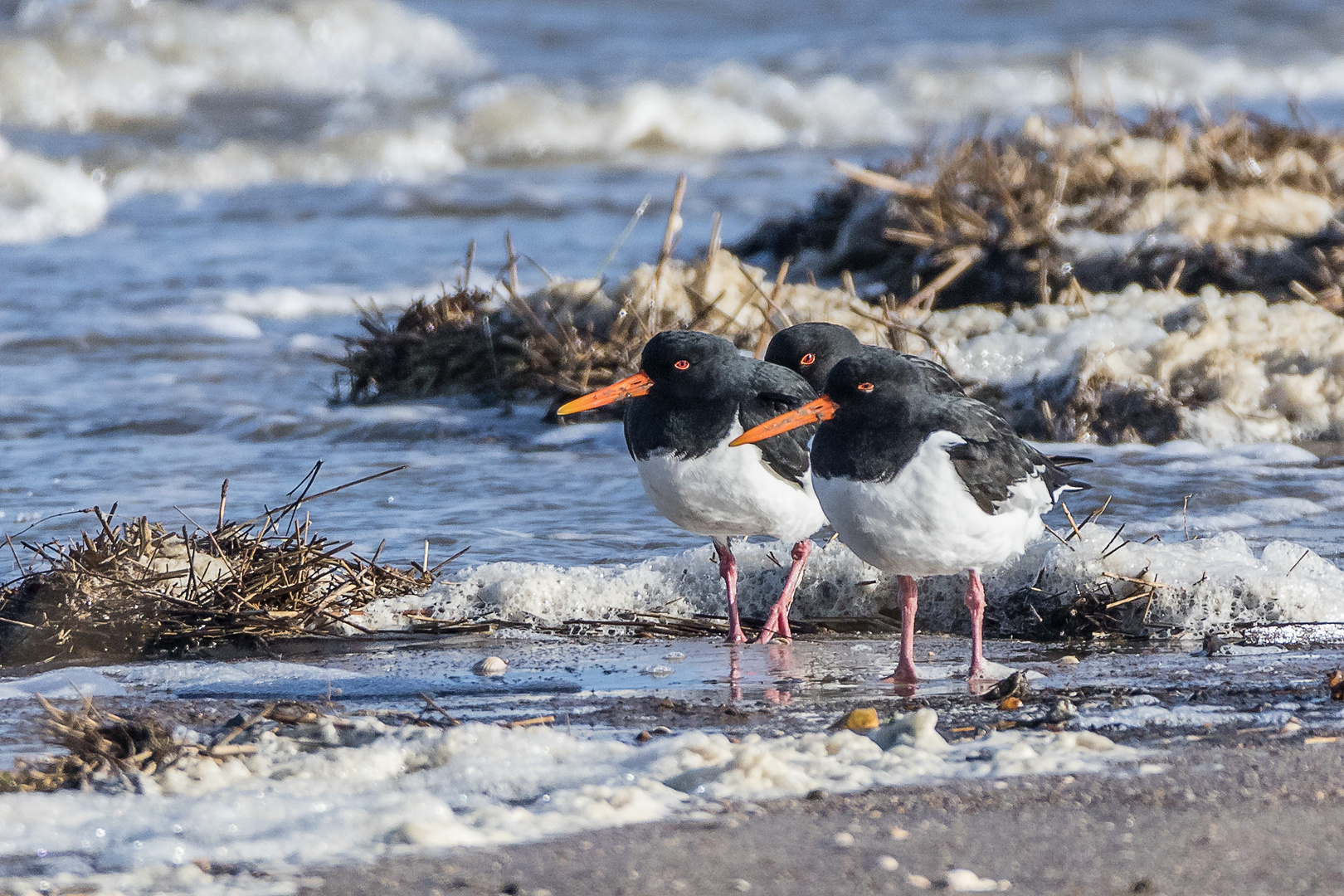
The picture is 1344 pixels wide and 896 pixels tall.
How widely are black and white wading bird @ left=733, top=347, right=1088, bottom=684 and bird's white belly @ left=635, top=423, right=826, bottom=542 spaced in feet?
1.00

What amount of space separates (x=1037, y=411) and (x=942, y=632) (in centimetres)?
272

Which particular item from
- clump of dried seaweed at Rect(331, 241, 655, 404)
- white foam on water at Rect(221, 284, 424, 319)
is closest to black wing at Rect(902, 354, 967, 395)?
clump of dried seaweed at Rect(331, 241, 655, 404)

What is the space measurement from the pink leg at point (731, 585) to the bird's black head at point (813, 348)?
58 cm

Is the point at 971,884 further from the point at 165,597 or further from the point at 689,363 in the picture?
the point at 165,597

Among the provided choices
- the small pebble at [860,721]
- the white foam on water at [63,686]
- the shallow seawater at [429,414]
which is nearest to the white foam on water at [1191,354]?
the shallow seawater at [429,414]

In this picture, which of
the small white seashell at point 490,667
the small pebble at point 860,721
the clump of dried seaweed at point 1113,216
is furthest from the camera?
the clump of dried seaweed at point 1113,216

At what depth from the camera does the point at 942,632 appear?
15.7 feet

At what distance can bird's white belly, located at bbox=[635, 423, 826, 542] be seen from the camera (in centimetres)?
434

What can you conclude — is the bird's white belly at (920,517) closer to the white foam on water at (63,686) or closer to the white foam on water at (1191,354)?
the white foam on water at (63,686)

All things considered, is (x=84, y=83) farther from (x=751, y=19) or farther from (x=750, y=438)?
(x=750, y=438)

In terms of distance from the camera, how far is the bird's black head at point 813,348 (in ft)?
15.6

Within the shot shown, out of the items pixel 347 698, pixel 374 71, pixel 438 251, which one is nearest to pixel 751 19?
pixel 374 71

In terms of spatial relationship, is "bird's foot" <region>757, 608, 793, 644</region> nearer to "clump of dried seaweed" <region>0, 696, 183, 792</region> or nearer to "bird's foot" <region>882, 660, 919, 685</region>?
"bird's foot" <region>882, 660, 919, 685</region>

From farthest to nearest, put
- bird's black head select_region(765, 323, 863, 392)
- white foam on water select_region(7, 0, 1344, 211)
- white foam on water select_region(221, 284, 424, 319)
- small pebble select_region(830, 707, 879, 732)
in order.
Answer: white foam on water select_region(7, 0, 1344, 211), white foam on water select_region(221, 284, 424, 319), bird's black head select_region(765, 323, 863, 392), small pebble select_region(830, 707, 879, 732)
